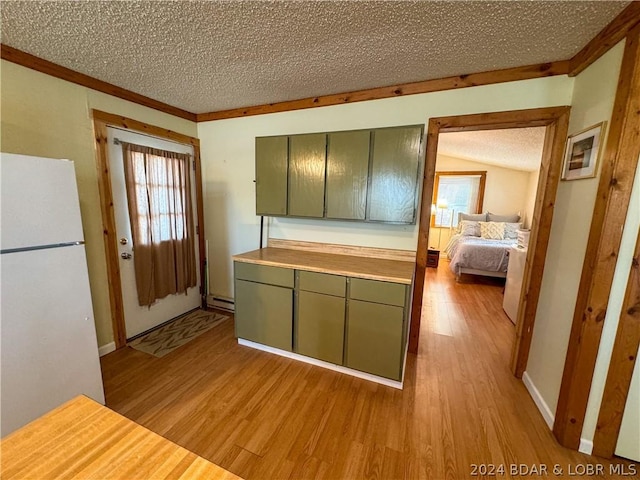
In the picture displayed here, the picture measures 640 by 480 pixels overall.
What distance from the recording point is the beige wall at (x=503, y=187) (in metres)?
6.21

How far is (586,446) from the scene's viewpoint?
1531mm

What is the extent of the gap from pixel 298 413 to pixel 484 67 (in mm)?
2819

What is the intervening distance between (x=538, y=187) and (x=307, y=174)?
73.9 inches

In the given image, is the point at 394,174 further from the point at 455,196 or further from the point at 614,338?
the point at 455,196

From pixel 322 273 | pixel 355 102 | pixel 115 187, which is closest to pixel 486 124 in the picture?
pixel 355 102

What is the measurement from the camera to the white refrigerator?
1.33 m

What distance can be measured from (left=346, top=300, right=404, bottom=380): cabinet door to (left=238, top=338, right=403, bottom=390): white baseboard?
0.09 metres

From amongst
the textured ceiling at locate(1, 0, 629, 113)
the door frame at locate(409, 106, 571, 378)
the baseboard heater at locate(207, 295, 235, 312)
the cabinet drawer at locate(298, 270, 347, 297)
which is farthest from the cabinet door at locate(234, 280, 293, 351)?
the textured ceiling at locate(1, 0, 629, 113)

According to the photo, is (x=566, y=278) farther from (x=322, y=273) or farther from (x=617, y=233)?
(x=322, y=273)

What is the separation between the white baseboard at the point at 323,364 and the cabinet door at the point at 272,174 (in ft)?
4.25

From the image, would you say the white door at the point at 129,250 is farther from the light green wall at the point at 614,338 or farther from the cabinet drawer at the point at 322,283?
the light green wall at the point at 614,338

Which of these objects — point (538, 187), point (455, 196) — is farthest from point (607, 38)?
point (455, 196)

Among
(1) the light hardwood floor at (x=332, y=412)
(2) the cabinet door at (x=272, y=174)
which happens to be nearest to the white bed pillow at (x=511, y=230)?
(1) the light hardwood floor at (x=332, y=412)

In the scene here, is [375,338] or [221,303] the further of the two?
[221,303]
